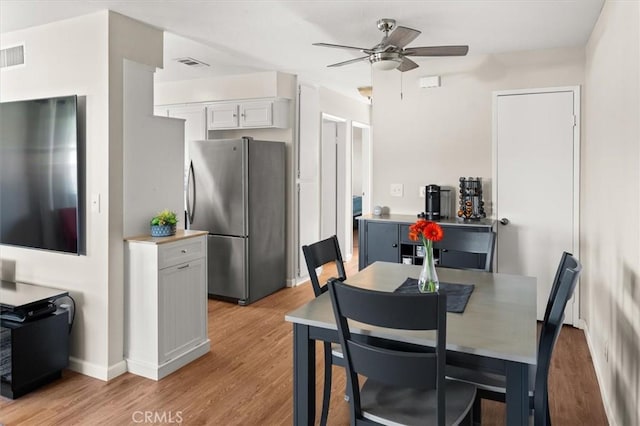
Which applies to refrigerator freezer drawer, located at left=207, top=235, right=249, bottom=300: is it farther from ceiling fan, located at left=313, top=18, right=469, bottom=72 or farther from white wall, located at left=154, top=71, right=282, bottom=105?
ceiling fan, located at left=313, top=18, right=469, bottom=72

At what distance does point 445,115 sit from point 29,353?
3789 mm

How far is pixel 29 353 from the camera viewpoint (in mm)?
2713

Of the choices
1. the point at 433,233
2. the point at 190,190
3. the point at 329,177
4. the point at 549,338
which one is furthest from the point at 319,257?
the point at 329,177

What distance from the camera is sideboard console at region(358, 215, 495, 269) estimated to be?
3938 millimetres

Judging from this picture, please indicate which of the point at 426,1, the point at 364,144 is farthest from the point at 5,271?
the point at 364,144

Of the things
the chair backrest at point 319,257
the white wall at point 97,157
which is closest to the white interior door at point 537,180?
the chair backrest at point 319,257

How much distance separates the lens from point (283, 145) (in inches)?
201

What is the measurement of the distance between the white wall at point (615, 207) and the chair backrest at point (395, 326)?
108cm

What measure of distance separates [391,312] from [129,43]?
267cm

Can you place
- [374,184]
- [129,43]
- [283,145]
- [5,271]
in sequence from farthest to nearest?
[283,145] < [374,184] < [5,271] < [129,43]

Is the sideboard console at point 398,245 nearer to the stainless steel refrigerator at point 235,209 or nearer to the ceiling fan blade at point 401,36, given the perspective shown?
the stainless steel refrigerator at point 235,209

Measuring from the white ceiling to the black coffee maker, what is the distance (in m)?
1.23

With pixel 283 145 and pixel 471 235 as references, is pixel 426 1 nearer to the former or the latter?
pixel 471 235

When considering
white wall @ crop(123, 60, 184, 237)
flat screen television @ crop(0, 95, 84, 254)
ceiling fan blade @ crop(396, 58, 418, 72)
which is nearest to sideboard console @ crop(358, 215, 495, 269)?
ceiling fan blade @ crop(396, 58, 418, 72)
